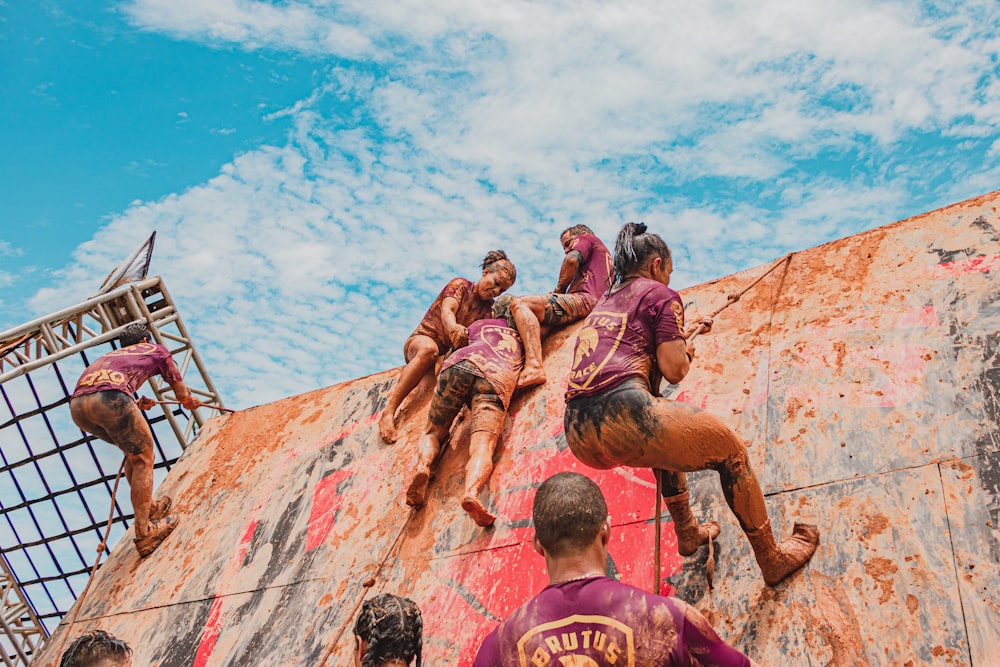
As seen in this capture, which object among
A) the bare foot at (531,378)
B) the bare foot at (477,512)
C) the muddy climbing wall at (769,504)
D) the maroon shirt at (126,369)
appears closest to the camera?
the muddy climbing wall at (769,504)

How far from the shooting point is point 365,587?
15.9ft

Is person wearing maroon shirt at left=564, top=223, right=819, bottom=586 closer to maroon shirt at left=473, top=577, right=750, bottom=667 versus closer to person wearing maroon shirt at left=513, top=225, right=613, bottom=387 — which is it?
maroon shirt at left=473, top=577, right=750, bottom=667

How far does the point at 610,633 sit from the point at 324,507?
392 cm

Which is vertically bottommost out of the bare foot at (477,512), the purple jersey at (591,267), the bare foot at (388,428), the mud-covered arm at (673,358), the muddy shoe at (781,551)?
the muddy shoe at (781,551)

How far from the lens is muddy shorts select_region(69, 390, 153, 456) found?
6285 millimetres

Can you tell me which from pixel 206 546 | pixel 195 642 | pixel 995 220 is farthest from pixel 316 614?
pixel 995 220

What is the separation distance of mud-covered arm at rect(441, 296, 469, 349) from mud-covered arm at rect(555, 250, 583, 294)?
0.77 meters

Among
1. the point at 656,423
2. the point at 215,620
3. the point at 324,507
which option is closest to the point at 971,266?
the point at 656,423

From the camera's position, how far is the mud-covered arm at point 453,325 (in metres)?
5.79

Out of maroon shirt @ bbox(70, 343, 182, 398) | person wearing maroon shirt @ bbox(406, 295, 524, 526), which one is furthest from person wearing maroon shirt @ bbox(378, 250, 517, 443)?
maroon shirt @ bbox(70, 343, 182, 398)

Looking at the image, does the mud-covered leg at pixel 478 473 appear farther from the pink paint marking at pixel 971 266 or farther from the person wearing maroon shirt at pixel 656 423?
the pink paint marking at pixel 971 266

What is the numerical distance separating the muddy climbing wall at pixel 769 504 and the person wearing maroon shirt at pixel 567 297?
15cm

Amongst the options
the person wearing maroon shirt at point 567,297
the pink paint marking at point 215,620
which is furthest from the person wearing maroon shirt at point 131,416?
the person wearing maroon shirt at point 567,297

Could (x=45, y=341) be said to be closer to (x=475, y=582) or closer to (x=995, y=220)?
(x=475, y=582)
